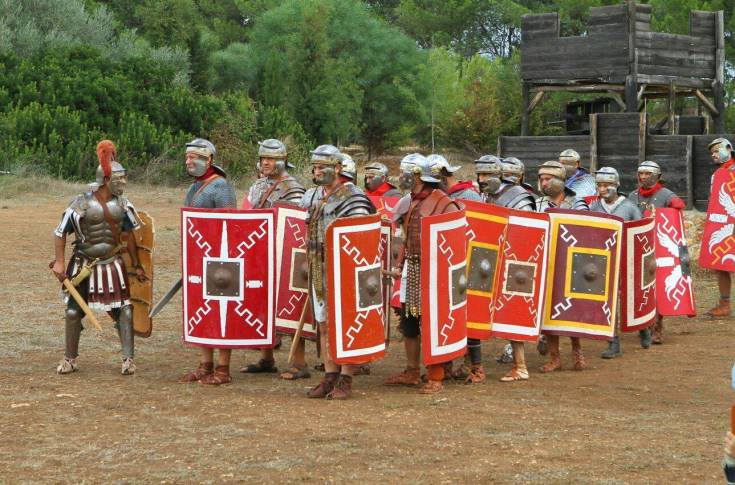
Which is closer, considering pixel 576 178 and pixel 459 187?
pixel 459 187

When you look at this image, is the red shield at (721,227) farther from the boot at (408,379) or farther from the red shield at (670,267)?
the boot at (408,379)

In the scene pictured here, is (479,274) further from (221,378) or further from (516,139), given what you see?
(516,139)

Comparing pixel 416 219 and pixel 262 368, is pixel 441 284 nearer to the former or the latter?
pixel 416 219

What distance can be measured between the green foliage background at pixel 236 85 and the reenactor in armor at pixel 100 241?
1684 centimetres

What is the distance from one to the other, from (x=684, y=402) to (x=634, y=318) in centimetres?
158

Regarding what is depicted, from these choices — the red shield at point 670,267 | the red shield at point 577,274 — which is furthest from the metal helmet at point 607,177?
the red shield at point 670,267

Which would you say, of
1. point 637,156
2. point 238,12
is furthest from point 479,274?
point 238,12

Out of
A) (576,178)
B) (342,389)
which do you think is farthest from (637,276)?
(342,389)

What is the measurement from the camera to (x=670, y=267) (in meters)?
10.8

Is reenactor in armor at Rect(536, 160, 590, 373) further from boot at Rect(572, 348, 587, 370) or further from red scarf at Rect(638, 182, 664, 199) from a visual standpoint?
red scarf at Rect(638, 182, 664, 199)

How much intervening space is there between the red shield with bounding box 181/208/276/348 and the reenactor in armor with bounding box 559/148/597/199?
3.50m

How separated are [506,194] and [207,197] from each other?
2.21m

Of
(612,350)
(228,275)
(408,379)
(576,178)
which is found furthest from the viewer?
(576,178)

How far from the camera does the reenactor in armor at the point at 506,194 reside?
886 centimetres
